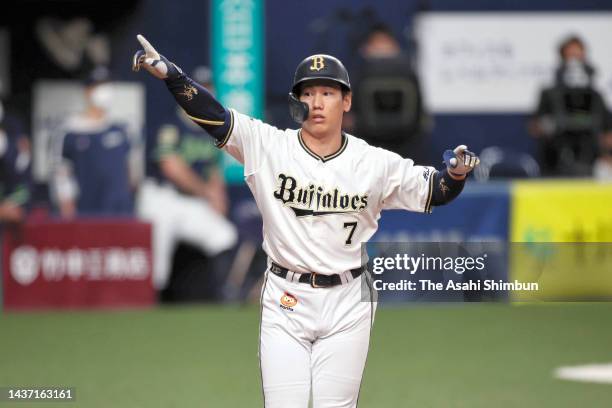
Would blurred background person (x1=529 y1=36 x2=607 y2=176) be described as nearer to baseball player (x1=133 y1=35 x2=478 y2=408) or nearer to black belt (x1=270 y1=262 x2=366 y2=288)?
baseball player (x1=133 y1=35 x2=478 y2=408)

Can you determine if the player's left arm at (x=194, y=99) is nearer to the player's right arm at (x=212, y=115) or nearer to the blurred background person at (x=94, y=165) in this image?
the player's right arm at (x=212, y=115)

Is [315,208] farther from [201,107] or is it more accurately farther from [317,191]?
[201,107]

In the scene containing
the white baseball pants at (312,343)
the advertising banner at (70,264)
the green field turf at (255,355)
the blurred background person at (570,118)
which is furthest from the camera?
the blurred background person at (570,118)

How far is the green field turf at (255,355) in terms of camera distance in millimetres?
8336

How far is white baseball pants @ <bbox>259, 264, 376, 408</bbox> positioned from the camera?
5.17 meters

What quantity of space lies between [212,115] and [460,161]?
1201mm

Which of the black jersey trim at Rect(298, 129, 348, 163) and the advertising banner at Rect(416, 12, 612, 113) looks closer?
the black jersey trim at Rect(298, 129, 348, 163)

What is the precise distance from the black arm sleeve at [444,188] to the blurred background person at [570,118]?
9674 millimetres

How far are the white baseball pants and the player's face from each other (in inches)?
29.1

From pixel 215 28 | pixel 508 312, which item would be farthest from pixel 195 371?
pixel 215 28

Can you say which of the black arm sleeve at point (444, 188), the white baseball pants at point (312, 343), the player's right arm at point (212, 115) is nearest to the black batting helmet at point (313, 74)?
the player's right arm at point (212, 115)

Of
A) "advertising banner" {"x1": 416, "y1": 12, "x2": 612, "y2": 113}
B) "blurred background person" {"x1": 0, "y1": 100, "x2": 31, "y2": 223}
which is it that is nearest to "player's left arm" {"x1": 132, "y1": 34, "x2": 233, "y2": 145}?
"blurred background person" {"x1": 0, "y1": 100, "x2": 31, "y2": 223}

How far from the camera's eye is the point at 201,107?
5.37 metres

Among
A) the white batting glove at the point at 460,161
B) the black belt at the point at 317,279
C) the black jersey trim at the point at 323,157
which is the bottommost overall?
the black belt at the point at 317,279
